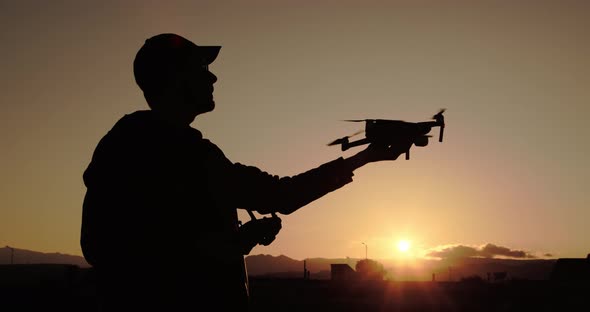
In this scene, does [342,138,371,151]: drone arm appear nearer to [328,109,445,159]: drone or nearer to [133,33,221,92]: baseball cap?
[328,109,445,159]: drone

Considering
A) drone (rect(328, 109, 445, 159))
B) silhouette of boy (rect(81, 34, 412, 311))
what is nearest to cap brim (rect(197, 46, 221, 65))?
silhouette of boy (rect(81, 34, 412, 311))

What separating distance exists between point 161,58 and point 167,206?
40.5 inches

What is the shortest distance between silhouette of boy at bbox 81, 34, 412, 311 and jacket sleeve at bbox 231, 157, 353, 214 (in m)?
0.11

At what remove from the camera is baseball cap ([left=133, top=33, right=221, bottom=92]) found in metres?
4.50

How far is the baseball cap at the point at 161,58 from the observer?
14.8 feet

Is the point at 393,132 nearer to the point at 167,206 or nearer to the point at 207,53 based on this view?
the point at 207,53

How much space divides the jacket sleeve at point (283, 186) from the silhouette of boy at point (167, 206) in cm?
11

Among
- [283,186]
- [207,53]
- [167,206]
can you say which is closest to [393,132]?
[283,186]

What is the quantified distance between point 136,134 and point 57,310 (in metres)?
45.2

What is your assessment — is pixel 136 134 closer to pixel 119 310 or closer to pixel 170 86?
pixel 170 86

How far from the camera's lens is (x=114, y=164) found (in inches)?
158

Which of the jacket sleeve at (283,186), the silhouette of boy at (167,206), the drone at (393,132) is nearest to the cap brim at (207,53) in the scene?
the silhouette of boy at (167,206)

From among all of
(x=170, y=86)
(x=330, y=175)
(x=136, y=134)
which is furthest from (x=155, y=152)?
(x=330, y=175)

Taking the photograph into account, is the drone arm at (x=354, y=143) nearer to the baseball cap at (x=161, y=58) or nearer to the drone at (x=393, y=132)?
the drone at (x=393, y=132)
